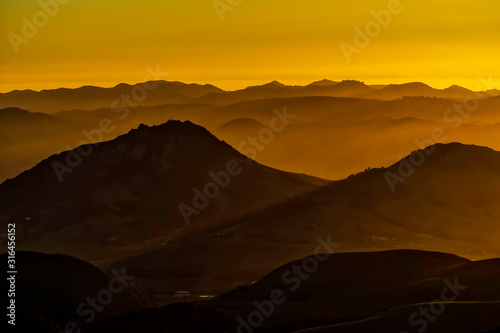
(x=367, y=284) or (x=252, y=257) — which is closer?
(x=367, y=284)

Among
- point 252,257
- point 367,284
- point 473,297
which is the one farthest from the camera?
point 252,257

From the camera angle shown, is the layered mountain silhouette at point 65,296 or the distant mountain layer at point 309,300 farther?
the layered mountain silhouette at point 65,296

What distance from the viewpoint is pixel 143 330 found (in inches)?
3976

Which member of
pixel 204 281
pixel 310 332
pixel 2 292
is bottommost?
pixel 310 332

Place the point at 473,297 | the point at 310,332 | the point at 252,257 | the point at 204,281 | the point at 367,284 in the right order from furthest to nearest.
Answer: the point at 252,257 < the point at 204,281 < the point at 367,284 < the point at 473,297 < the point at 310,332

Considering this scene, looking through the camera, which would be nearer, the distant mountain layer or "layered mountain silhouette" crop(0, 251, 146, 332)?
the distant mountain layer

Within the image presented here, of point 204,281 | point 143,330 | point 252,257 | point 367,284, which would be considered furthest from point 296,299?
point 252,257

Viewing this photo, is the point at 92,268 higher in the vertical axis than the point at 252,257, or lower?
lower

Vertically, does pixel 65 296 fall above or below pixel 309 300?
above

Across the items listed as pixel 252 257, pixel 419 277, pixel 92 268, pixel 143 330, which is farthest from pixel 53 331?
pixel 252 257

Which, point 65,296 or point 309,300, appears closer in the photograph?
point 65,296

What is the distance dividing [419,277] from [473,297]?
19.6m

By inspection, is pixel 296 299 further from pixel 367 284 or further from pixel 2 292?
pixel 2 292

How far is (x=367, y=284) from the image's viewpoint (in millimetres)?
134250
